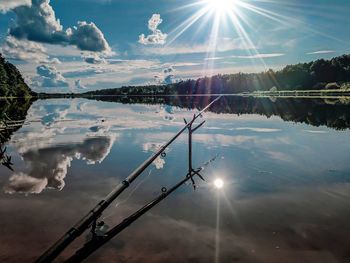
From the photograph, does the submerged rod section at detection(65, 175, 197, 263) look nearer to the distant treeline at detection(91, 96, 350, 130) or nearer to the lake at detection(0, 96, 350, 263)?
the lake at detection(0, 96, 350, 263)

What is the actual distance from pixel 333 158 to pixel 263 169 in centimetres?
529

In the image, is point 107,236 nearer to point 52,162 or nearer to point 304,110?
point 52,162

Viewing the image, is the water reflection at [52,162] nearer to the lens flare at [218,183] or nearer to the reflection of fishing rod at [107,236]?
the reflection of fishing rod at [107,236]

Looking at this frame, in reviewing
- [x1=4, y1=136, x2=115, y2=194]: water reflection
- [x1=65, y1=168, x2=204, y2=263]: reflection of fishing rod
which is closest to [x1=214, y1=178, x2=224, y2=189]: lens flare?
[x1=65, y1=168, x2=204, y2=263]: reflection of fishing rod

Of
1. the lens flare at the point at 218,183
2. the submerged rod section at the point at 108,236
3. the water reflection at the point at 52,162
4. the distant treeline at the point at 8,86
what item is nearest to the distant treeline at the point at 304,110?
the lens flare at the point at 218,183

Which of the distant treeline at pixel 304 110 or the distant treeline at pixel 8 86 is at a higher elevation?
the distant treeline at pixel 8 86

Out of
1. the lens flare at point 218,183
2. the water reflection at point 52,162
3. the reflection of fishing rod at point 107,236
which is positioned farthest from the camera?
the water reflection at point 52,162

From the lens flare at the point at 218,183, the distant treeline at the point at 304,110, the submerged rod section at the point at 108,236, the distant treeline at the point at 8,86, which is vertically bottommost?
the submerged rod section at the point at 108,236

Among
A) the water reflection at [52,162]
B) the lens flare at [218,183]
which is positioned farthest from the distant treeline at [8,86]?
the lens flare at [218,183]

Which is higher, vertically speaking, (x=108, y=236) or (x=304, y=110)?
(x=304, y=110)

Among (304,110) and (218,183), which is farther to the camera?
(304,110)

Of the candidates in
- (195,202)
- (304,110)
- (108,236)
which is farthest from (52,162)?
(304,110)

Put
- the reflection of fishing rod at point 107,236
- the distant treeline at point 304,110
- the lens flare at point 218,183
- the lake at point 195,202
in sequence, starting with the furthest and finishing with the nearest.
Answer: the distant treeline at point 304,110
the lens flare at point 218,183
the lake at point 195,202
the reflection of fishing rod at point 107,236

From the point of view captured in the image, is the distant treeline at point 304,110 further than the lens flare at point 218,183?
Yes
